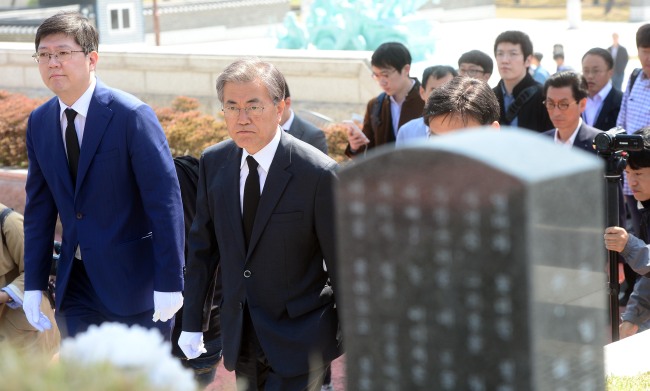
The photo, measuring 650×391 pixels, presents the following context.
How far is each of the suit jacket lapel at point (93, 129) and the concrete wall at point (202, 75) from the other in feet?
26.9

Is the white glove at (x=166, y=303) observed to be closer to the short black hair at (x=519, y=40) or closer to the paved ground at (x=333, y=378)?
the paved ground at (x=333, y=378)

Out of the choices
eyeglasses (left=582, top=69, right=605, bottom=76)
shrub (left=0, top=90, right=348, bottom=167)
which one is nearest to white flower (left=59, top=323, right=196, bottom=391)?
eyeglasses (left=582, top=69, right=605, bottom=76)

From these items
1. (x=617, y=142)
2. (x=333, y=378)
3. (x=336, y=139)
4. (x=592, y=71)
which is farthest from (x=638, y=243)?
(x=336, y=139)

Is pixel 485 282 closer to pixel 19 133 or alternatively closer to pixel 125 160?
pixel 125 160

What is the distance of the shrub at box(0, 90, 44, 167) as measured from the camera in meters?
10.9

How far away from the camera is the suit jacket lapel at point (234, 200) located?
4.11 m

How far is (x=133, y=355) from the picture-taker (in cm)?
217

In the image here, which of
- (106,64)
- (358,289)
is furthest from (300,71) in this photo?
(358,289)

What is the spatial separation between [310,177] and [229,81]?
0.48 m

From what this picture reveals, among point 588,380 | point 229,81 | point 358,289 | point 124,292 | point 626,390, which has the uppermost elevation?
point 229,81

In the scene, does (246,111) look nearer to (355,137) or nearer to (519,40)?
(355,137)

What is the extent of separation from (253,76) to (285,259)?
0.70 m

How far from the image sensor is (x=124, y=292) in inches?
188

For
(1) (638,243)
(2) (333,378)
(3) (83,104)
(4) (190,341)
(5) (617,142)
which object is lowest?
(2) (333,378)
